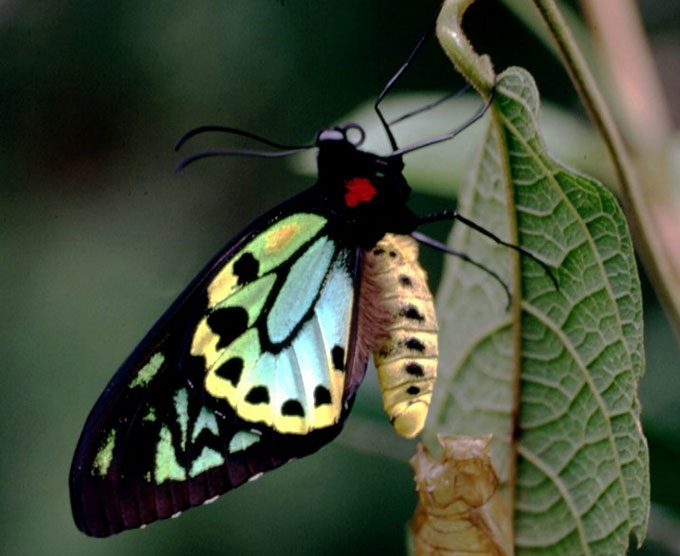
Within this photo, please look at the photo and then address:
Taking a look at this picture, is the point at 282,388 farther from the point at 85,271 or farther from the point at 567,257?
the point at 85,271

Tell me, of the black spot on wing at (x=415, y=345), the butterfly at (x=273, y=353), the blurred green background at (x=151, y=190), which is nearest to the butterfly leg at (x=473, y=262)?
the butterfly at (x=273, y=353)

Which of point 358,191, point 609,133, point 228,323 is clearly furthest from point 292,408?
point 609,133

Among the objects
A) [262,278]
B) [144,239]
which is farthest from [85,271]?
[262,278]

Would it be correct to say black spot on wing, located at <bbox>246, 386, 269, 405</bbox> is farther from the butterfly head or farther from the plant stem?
the plant stem

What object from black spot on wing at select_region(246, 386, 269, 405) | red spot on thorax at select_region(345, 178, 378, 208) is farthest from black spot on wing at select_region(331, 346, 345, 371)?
red spot on thorax at select_region(345, 178, 378, 208)

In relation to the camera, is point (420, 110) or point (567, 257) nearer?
point (567, 257)

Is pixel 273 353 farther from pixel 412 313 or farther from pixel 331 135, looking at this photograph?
pixel 331 135
